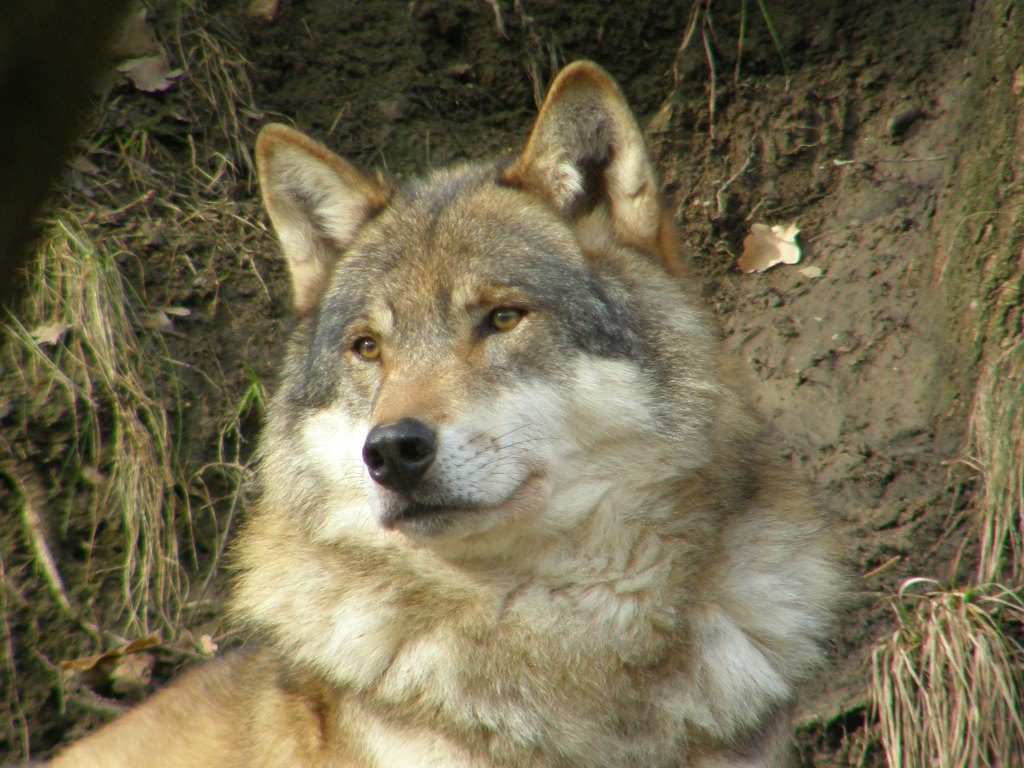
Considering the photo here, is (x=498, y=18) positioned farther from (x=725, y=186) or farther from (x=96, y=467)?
(x=96, y=467)

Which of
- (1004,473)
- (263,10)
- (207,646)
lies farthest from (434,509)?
(263,10)

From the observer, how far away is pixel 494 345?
3.23 meters

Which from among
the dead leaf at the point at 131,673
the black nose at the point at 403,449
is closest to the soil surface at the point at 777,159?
the dead leaf at the point at 131,673

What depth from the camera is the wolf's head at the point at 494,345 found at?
2.95 m

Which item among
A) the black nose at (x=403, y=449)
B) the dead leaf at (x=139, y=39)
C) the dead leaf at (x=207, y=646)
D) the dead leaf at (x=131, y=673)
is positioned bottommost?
the dead leaf at (x=131, y=673)

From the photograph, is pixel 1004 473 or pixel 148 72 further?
pixel 148 72

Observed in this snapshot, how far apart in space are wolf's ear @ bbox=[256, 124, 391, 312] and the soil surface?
6.81 ft

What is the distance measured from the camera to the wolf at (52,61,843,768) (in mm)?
2992

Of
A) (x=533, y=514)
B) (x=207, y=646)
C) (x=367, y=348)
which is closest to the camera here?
(x=533, y=514)

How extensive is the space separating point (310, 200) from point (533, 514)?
1.66 metres

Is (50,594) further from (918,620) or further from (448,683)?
(918,620)

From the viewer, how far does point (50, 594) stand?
5.27m

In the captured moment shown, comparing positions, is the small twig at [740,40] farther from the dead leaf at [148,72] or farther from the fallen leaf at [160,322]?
the fallen leaf at [160,322]

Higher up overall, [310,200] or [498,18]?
[498,18]
